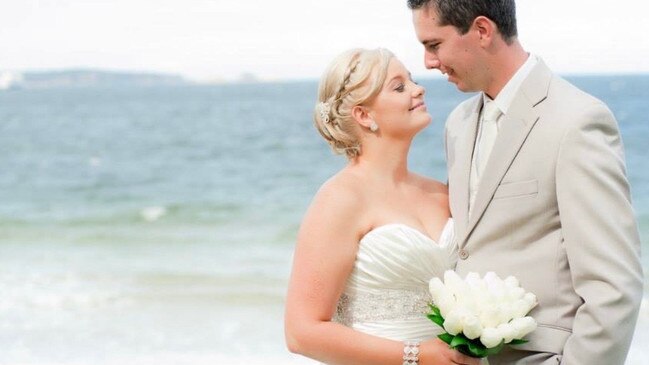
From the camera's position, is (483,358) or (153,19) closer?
(483,358)

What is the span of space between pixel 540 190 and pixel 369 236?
2.09 ft

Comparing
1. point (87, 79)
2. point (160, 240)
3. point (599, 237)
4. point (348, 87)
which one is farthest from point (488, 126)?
point (87, 79)

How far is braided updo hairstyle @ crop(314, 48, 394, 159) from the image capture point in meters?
3.60

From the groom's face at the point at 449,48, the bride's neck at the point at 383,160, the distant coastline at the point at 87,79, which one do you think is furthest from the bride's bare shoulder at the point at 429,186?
the distant coastline at the point at 87,79

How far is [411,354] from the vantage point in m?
3.35

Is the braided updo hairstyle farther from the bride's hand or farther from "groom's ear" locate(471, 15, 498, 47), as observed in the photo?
the bride's hand

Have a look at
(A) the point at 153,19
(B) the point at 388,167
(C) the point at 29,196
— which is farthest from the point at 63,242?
(A) the point at 153,19

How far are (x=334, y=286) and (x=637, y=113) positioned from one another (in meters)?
29.1

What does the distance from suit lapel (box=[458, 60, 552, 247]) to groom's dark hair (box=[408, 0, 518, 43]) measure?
20 cm

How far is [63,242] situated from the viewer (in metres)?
13.8

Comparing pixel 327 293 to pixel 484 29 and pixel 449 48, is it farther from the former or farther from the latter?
pixel 484 29

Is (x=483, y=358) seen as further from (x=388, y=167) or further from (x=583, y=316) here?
(x=388, y=167)

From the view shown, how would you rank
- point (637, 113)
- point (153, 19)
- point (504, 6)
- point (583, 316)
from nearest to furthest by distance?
point (583, 316)
point (504, 6)
point (637, 113)
point (153, 19)

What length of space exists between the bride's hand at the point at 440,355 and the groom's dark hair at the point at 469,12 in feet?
3.33
